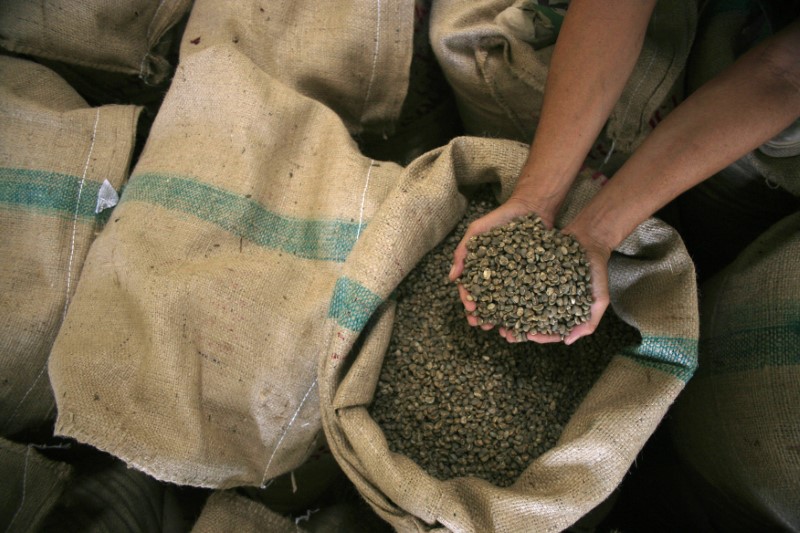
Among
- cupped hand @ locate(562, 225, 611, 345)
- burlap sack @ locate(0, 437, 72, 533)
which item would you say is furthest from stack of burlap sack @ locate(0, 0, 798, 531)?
cupped hand @ locate(562, 225, 611, 345)

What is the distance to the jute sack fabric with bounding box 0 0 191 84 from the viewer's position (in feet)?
4.52

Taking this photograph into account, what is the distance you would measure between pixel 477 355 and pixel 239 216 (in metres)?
0.59

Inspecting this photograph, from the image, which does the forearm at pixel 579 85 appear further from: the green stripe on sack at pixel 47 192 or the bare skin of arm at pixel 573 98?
the green stripe on sack at pixel 47 192

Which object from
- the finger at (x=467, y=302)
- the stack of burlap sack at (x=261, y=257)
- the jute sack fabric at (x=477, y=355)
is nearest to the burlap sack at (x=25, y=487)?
the stack of burlap sack at (x=261, y=257)

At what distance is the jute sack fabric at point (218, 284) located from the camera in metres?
1.08

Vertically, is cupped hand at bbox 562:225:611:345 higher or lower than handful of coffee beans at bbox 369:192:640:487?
higher

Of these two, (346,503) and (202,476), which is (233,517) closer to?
(202,476)

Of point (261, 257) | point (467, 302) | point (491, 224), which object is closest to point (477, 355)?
point (467, 302)

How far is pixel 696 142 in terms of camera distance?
3.51ft

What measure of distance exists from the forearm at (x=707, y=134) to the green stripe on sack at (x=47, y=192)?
1071 millimetres

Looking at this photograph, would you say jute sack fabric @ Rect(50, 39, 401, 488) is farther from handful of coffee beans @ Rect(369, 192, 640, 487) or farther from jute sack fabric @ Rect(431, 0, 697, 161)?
jute sack fabric @ Rect(431, 0, 697, 161)

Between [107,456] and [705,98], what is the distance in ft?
5.00

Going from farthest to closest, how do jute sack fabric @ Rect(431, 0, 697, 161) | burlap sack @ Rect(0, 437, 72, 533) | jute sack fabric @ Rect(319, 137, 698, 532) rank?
jute sack fabric @ Rect(431, 0, 697, 161) → burlap sack @ Rect(0, 437, 72, 533) → jute sack fabric @ Rect(319, 137, 698, 532)

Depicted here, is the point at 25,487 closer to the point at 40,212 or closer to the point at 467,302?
the point at 40,212
